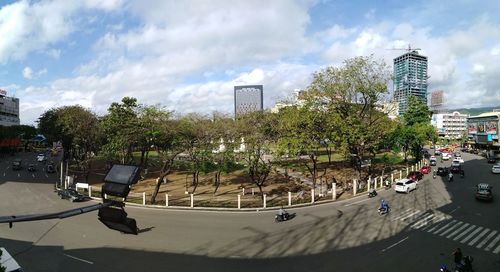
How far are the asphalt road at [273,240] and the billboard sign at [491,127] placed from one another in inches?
2593

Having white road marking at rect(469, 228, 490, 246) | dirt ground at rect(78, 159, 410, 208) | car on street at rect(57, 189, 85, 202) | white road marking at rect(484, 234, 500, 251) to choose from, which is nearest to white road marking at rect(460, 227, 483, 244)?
white road marking at rect(469, 228, 490, 246)

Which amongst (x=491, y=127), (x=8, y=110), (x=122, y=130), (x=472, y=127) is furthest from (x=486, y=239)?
(x=8, y=110)

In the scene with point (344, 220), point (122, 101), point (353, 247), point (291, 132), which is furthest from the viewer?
point (122, 101)

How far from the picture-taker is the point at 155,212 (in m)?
30.5

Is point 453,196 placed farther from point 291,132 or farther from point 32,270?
point 32,270

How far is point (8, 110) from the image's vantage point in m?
135

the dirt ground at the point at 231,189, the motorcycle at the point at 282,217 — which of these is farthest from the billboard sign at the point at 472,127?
the motorcycle at the point at 282,217

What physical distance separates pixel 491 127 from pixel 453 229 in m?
78.9

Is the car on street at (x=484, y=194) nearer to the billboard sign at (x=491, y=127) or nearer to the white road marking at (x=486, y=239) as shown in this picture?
the white road marking at (x=486, y=239)

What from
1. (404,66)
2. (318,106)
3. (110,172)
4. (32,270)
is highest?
(404,66)

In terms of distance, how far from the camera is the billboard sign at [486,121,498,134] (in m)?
84.8

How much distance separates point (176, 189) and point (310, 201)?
696 inches

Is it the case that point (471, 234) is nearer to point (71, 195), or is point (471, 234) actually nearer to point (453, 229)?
point (453, 229)

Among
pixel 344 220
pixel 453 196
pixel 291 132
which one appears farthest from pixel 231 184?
pixel 453 196
